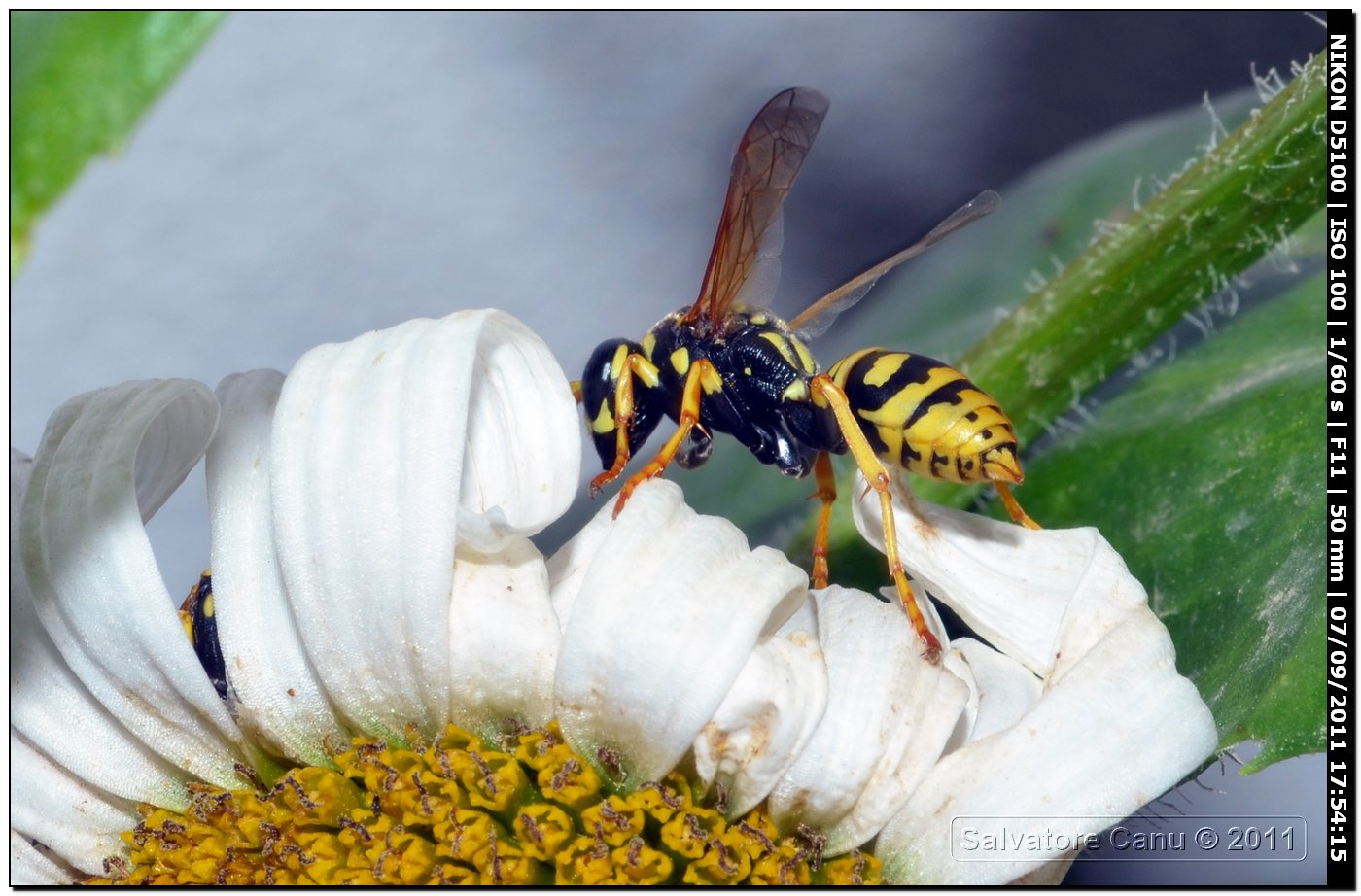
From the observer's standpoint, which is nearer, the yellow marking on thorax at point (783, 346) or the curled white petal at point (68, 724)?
the curled white petal at point (68, 724)

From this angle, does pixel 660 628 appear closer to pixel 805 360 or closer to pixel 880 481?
pixel 880 481

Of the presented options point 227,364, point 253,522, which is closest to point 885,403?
point 253,522

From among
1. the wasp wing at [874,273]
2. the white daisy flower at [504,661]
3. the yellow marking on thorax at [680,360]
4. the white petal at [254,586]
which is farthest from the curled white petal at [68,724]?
the wasp wing at [874,273]

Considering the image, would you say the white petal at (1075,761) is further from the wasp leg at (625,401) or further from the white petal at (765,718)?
the wasp leg at (625,401)

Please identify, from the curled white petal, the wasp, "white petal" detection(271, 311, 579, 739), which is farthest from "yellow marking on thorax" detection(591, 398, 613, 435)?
the curled white petal

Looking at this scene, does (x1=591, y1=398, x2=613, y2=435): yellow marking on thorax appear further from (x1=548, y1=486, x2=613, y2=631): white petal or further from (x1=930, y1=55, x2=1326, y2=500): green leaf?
(x1=930, y1=55, x2=1326, y2=500): green leaf

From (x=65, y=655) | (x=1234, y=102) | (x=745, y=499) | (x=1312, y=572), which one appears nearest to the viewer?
(x=1312, y=572)

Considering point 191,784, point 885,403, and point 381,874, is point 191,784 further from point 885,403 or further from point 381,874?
point 885,403
